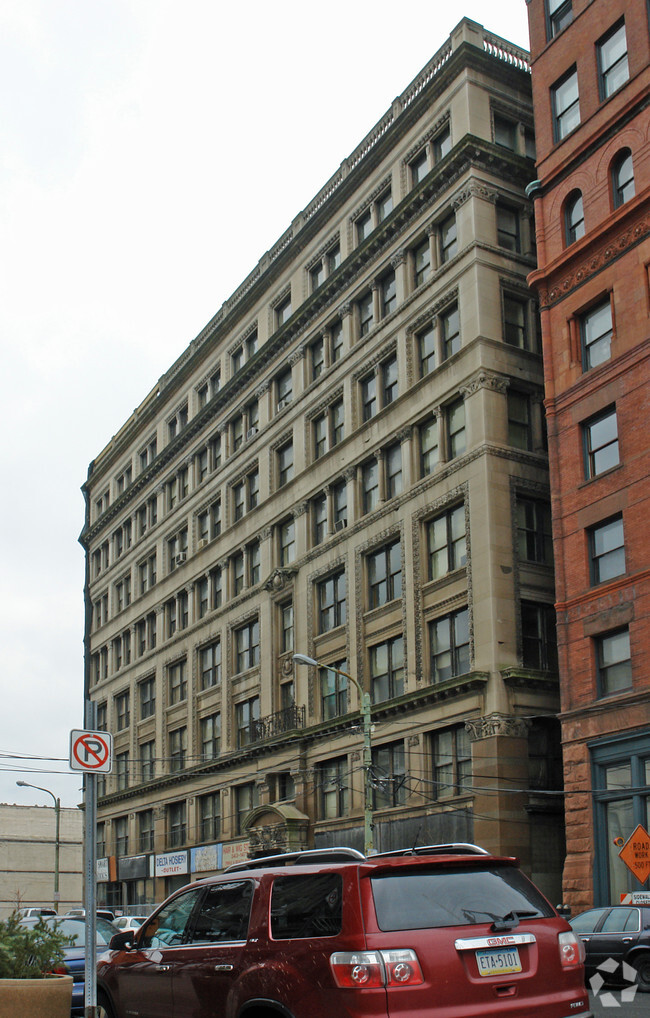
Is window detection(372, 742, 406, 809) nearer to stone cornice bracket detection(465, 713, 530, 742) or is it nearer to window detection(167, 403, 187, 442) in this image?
stone cornice bracket detection(465, 713, 530, 742)

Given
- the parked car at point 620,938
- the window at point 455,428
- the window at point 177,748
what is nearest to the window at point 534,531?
the window at point 455,428

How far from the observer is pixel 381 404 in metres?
44.1

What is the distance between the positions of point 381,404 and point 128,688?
31931 millimetres

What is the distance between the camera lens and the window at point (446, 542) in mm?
38438

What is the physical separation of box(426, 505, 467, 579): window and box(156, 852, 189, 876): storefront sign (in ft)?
78.3

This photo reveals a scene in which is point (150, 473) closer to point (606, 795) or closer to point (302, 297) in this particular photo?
point (302, 297)

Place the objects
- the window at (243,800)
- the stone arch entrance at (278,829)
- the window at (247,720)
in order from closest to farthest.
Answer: the stone arch entrance at (278,829) < the window at (243,800) < the window at (247,720)

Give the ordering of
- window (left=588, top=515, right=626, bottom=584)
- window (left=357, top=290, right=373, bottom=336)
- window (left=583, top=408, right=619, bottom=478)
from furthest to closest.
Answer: window (left=357, top=290, right=373, bottom=336)
window (left=583, top=408, right=619, bottom=478)
window (left=588, top=515, right=626, bottom=584)

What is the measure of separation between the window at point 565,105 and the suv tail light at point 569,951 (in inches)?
1314

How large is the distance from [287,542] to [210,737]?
11.7 meters

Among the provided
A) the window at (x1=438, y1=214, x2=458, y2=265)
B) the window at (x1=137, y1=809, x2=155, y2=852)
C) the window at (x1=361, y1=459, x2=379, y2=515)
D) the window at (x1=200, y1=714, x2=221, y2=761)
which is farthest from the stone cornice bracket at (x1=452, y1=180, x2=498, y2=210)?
the window at (x1=137, y1=809, x2=155, y2=852)

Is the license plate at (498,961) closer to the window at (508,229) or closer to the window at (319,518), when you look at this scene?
the window at (508,229)

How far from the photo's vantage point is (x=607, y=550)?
108 feet

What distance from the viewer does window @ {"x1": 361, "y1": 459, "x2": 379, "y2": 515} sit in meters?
44.0
